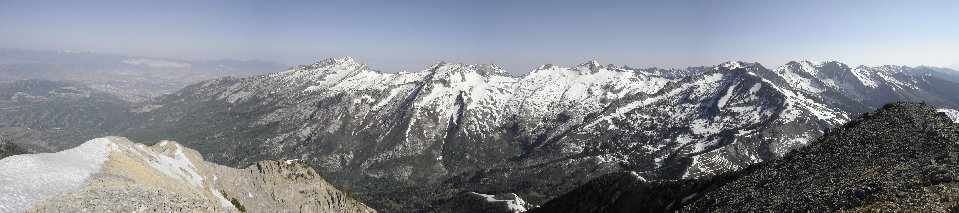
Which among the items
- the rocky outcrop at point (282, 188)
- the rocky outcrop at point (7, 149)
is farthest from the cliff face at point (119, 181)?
the rocky outcrop at point (7, 149)

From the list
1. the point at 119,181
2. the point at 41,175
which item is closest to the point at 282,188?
the point at 119,181

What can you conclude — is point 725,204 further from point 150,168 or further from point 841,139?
point 150,168

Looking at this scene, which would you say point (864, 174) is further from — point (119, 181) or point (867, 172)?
point (119, 181)

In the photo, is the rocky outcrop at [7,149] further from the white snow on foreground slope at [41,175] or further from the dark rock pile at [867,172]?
the dark rock pile at [867,172]

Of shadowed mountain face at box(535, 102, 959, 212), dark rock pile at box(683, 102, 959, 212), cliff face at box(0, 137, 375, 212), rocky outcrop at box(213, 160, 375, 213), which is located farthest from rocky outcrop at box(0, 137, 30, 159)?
dark rock pile at box(683, 102, 959, 212)

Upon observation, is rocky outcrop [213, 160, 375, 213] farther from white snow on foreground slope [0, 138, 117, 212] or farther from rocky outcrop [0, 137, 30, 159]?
rocky outcrop [0, 137, 30, 159]

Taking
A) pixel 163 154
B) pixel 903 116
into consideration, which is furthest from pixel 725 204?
pixel 163 154
